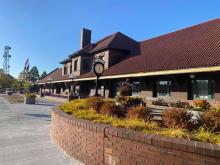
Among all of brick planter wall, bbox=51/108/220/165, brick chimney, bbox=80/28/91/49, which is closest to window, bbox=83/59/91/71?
brick chimney, bbox=80/28/91/49

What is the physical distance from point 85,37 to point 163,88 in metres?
21.9

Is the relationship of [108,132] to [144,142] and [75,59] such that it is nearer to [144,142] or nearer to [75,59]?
[144,142]

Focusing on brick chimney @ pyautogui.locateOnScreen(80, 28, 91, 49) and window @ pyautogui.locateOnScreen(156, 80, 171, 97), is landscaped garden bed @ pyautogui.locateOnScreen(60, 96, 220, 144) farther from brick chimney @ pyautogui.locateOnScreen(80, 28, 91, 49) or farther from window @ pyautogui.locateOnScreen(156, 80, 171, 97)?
brick chimney @ pyautogui.locateOnScreen(80, 28, 91, 49)

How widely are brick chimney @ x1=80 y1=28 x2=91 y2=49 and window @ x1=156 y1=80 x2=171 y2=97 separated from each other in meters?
20.6

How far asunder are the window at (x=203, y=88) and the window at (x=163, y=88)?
6.92 ft

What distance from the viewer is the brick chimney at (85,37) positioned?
124 ft

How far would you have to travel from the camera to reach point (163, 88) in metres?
18.5

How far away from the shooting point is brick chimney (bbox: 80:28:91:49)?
37656 mm

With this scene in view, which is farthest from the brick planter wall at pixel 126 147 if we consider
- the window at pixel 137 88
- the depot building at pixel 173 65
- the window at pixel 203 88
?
the window at pixel 137 88

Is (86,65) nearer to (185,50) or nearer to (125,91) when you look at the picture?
(185,50)

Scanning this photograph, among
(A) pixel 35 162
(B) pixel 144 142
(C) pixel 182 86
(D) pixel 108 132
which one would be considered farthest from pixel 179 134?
(C) pixel 182 86

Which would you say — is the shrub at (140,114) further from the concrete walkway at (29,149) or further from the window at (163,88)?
the window at (163,88)

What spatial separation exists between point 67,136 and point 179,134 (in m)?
3.76

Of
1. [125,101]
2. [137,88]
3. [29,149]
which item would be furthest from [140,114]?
[137,88]
